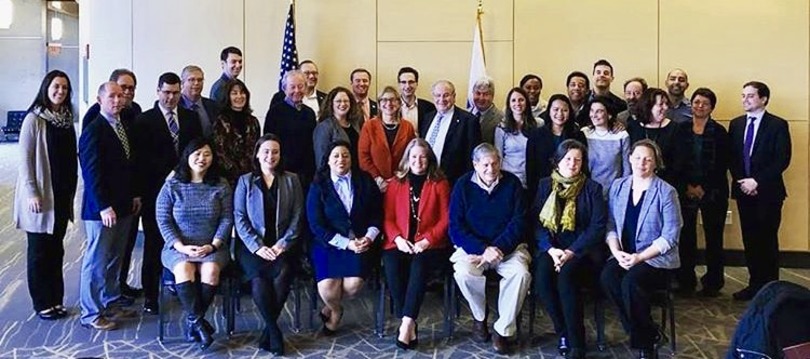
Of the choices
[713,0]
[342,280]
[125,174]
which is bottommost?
[342,280]

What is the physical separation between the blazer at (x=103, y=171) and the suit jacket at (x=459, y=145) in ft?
6.11

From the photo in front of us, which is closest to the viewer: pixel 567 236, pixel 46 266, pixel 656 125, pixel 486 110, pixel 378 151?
pixel 567 236

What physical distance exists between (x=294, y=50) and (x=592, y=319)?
315cm

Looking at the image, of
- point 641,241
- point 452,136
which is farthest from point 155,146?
point 641,241

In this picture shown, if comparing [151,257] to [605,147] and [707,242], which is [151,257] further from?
[707,242]

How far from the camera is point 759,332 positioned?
191cm

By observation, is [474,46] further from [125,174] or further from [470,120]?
[125,174]

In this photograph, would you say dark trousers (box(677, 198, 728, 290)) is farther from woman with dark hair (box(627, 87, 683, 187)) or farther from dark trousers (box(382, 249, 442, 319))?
dark trousers (box(382, 249, 442, 319))

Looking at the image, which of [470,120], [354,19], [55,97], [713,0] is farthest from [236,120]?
[713,0]

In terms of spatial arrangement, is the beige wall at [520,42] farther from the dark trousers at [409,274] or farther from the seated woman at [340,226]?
the dark trousers at [409,274]

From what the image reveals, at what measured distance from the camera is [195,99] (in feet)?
14.6

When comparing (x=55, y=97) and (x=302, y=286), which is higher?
(x=55, y=97)

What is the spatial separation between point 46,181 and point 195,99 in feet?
3.24

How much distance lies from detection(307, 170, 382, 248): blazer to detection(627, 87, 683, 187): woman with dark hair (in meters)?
1.74
